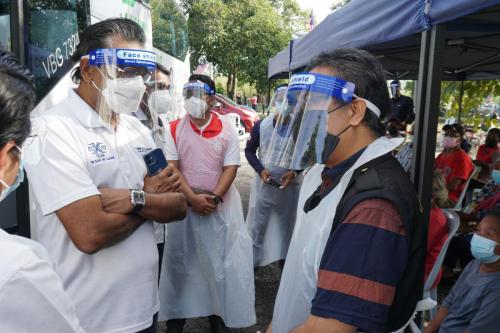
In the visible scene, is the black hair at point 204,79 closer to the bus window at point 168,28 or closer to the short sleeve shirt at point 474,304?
the bus window at point 168,28

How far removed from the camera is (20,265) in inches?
32.4

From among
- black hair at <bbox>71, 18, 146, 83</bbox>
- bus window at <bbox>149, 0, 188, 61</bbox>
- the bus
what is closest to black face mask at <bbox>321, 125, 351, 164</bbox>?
black hair at <bbox>71, 18, 146, 83</bbox>

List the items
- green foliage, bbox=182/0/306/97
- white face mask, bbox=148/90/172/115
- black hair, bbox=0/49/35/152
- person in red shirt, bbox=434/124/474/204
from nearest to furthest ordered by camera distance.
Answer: black hair, bbox=0/49/35/152 < white face mask, bbox=148/90/172/115 < person in red shirt, bbox=434/124/474/204 < green foliage, bbox=182/0/306/97

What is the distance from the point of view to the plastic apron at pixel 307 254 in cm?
135

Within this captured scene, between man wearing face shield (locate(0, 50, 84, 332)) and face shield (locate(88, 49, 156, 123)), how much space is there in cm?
77

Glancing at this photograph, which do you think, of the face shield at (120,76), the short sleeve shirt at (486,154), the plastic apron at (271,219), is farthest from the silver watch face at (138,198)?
the short sleeve shirt at (486,154)

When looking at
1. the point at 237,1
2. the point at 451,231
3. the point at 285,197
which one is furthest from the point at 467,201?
the point at 237,1

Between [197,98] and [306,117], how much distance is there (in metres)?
1.93

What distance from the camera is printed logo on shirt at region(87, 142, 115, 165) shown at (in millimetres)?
1700

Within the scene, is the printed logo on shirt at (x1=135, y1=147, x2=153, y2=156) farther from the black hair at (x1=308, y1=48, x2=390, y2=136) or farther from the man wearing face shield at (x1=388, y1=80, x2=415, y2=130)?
the man wearing face shield at (x1=388, y1=80, x2=415, y2=130)

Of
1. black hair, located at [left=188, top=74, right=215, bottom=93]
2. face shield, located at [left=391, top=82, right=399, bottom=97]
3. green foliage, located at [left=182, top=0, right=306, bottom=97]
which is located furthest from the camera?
green foliage, located at [left=182, top=0, right=306, bottom=97]

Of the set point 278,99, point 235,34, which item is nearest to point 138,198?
point 278,99

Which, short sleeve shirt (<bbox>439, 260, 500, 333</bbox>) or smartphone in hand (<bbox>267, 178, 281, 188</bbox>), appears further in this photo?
smartphone in hand (<bbox>267, 178, 281, 188</bbox>)

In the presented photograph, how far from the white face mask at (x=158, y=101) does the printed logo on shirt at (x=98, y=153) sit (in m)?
0.62
